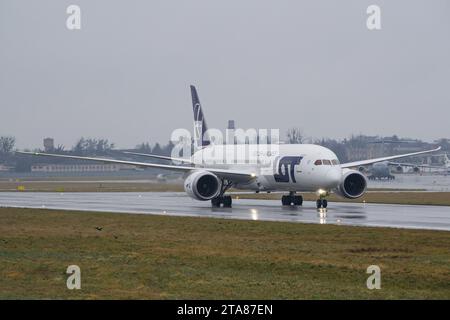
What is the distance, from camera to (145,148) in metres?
172

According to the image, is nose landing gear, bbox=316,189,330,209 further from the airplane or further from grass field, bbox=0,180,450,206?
grass field, bbox=0,180,450,206

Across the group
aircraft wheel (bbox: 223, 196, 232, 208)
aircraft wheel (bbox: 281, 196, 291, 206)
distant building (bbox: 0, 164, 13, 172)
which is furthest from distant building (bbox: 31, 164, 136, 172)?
aircraft wheel (bbox: 281, 196, 291, 206)

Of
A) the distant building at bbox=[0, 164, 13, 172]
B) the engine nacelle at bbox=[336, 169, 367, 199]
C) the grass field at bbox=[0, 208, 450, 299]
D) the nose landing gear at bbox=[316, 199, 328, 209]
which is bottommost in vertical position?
the grass field at bbox=[0, 208, 450, 299]

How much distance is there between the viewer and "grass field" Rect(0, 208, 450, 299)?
665 inches

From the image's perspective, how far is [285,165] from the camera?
156 ft

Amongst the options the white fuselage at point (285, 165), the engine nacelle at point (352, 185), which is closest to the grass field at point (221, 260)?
the white fuselage at point (285, 165)

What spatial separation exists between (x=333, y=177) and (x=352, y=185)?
349 centimetres

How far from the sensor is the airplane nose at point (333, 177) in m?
44.7

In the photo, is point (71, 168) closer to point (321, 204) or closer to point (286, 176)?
point (286, 176)

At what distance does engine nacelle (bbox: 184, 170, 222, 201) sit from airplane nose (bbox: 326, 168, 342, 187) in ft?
23.8

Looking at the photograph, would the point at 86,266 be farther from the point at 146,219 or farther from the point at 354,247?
the point at 146,219

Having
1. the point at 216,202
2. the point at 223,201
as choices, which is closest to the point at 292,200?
the point at 223,201

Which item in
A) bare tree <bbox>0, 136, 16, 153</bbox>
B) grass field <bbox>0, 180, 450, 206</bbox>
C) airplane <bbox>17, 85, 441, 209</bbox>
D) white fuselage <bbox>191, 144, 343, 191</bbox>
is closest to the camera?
white fuselage <bbox>191, 144, 343, 191</bbox>

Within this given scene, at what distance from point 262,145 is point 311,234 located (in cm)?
2365
